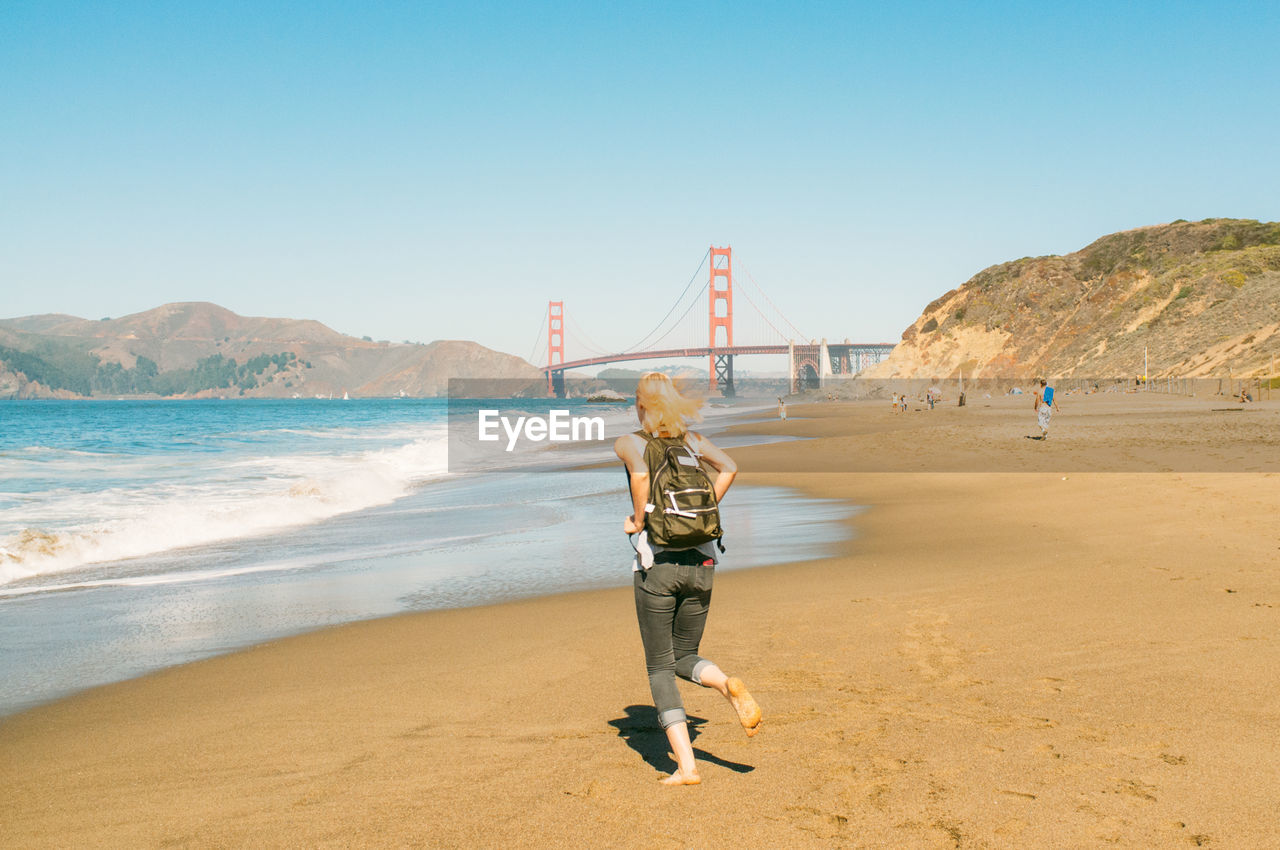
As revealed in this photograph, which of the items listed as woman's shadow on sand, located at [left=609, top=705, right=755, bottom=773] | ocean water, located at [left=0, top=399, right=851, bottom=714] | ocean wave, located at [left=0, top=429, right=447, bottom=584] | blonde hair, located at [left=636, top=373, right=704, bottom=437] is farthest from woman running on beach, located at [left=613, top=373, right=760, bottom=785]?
ocean wave, located at [left=0, top=429, right=447, bottom=584]

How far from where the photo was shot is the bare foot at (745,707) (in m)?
3.25

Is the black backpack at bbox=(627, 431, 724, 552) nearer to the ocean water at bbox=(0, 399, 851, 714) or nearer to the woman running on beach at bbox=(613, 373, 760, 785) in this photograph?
the woman running on beach at bbox=(613, 373, 760, 785)

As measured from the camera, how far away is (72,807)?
10.8 feet

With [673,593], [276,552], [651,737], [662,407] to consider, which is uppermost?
[662,407]

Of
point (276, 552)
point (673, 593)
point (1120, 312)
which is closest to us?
point (673, 593)

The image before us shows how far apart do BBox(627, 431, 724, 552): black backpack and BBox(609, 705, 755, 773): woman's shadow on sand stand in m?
0.91

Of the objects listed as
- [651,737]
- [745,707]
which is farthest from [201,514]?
[745,707]

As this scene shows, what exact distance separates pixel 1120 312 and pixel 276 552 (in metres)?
65.7

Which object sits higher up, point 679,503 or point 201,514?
point 679,503

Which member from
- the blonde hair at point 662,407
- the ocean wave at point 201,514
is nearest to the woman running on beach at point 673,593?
the blonde hair at point 662,407

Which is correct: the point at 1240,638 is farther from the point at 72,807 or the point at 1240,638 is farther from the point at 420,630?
the point at 72,807

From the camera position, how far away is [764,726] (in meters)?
3.86

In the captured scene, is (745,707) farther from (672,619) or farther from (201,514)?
(201,514)

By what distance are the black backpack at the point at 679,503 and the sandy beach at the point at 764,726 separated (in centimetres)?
92
